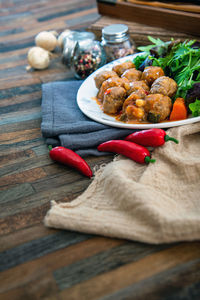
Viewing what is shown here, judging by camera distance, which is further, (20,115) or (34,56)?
(34,56)

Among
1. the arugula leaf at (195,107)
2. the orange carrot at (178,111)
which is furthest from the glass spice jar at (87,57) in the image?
the arugula leaf at (195,107)

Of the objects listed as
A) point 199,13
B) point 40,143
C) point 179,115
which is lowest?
point 40,143

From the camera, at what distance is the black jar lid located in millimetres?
3355

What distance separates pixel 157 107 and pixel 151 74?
41cm

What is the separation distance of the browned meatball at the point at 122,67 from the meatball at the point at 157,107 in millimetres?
608

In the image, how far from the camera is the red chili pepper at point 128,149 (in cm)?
218

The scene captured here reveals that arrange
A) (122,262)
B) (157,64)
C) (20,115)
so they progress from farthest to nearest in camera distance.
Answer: (20,115)
(157,64)
(122,262)

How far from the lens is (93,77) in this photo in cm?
313

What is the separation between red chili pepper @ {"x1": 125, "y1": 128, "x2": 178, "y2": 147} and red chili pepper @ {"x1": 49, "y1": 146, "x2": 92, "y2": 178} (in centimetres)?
41

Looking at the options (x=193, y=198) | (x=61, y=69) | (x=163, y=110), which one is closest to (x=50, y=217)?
(x=193, y=198)

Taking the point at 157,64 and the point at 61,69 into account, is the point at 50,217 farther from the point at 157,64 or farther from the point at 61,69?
the point at 61,69

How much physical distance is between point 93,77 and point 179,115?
1022 millimetres

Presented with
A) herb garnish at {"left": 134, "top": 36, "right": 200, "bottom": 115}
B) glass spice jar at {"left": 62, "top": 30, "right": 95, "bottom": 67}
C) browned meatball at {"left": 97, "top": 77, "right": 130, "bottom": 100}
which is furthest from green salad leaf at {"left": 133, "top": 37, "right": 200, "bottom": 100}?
glass spice jar at {"left": 62, "top": 30, "right": 95, "bottom": 67}

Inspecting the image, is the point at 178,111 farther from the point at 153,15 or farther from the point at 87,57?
the point at 153,15
